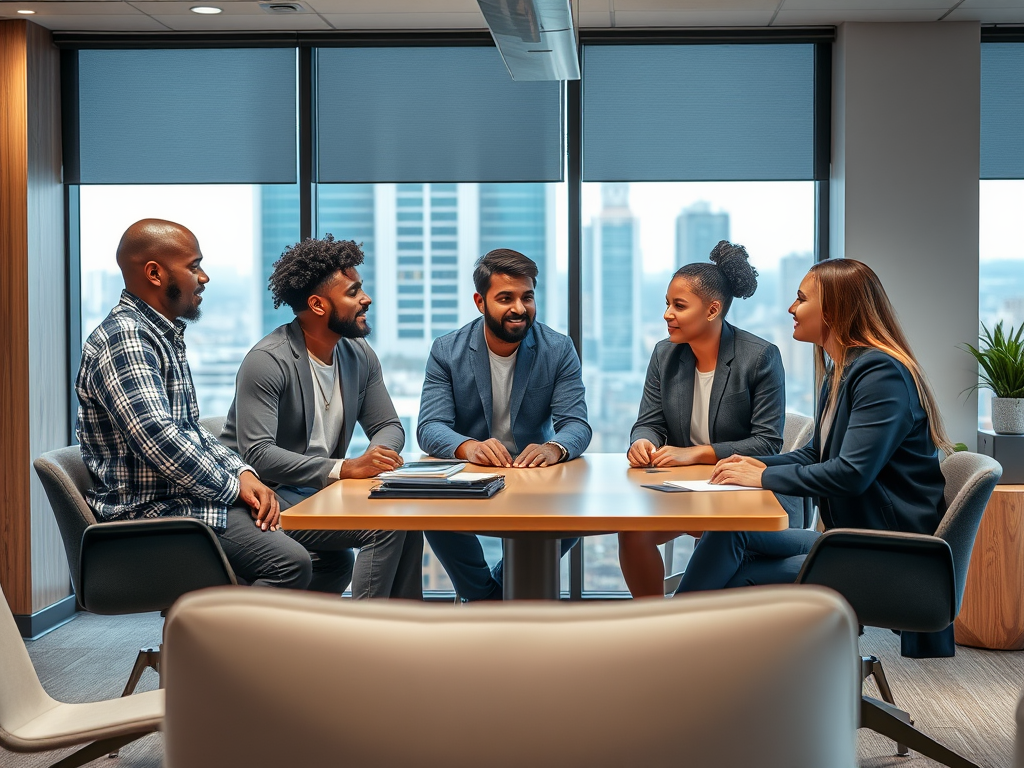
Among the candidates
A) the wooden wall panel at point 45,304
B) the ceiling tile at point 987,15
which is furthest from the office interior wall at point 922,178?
the wooden wall panel at point 45,304

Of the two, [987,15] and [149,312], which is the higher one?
[987,15]

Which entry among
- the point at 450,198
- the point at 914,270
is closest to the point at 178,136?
the point at 450,198

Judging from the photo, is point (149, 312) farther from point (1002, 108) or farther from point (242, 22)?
point (1002, 108)

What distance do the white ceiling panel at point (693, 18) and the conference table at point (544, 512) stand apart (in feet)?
7.86

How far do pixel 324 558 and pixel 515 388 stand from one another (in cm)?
87

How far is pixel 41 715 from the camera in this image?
1762 mm

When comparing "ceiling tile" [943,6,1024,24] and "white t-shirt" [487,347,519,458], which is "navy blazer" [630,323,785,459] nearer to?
"white t-shirt" [487,347,519,458]

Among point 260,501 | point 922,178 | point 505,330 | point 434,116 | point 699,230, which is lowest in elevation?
point 260,501

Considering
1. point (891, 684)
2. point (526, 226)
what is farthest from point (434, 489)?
point (526, 226)

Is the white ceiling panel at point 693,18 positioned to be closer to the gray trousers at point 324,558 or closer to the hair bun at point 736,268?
the hair bun at point 736,268

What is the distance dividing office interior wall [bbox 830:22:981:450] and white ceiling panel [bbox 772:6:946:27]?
0.05 metres

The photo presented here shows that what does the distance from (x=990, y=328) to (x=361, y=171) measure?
10.2 ft

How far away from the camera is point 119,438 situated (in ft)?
8.57

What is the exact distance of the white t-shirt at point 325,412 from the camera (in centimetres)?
311
